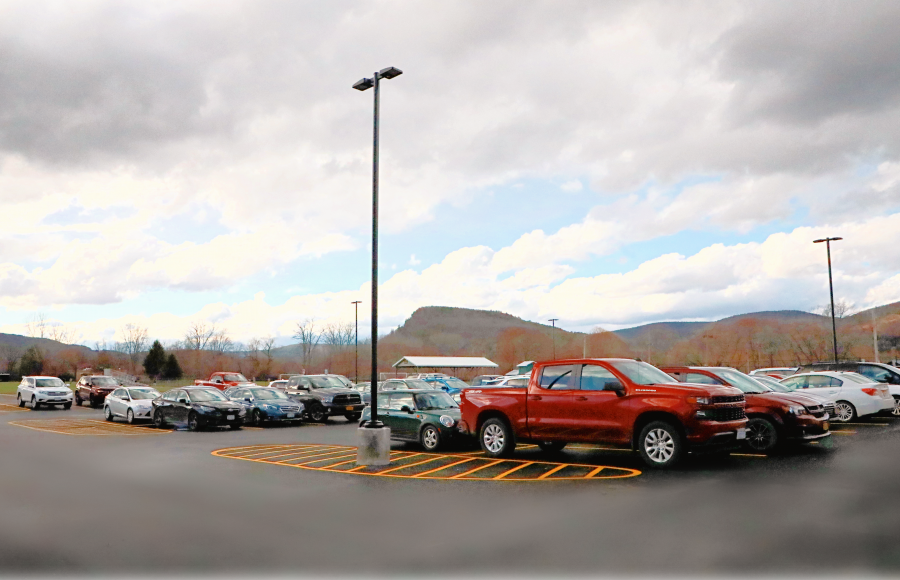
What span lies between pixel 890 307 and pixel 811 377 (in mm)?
135610

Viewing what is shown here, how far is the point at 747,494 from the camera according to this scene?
30.6 feet

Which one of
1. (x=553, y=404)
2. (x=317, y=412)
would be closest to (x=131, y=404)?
(x=317, y=412)

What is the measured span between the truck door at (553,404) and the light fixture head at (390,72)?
650cm

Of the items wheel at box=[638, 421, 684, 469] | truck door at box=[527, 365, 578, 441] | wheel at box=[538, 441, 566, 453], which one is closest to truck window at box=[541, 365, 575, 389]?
truck door at box=[527, 365, 578, 441]

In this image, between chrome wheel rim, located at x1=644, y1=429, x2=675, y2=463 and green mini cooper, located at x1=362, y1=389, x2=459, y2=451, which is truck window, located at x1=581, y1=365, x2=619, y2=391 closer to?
chrome wheel rim, located at x1=644, y1=429, x2=675, y2=463

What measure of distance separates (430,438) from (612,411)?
16.3 ft

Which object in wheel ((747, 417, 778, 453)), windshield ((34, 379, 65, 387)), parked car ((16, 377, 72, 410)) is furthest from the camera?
windshield ((34, 379, 65, 387))

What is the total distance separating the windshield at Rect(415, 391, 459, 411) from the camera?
16.5 m

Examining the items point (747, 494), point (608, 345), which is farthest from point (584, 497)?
point (608, 345)

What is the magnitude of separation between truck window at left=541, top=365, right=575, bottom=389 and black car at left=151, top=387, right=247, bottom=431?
1294 cm

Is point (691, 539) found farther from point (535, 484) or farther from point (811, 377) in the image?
point (811, 377)

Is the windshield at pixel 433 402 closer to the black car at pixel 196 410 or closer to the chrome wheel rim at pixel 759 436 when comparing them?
the chrome wheel rim at pixel 759 436

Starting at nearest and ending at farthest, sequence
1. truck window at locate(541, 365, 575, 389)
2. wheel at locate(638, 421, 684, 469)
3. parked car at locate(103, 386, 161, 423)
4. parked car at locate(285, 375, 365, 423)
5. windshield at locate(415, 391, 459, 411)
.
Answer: wheel at locate(638, 421, 684, 469) < truck window at locate(541, 365, 575, 389) < windshield at locate(415, 391, 459, 411) < parked car at locate(103, 386, 161, 423) < parked car at locate(285, 375, 365, 423)

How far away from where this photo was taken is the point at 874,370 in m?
23.8
